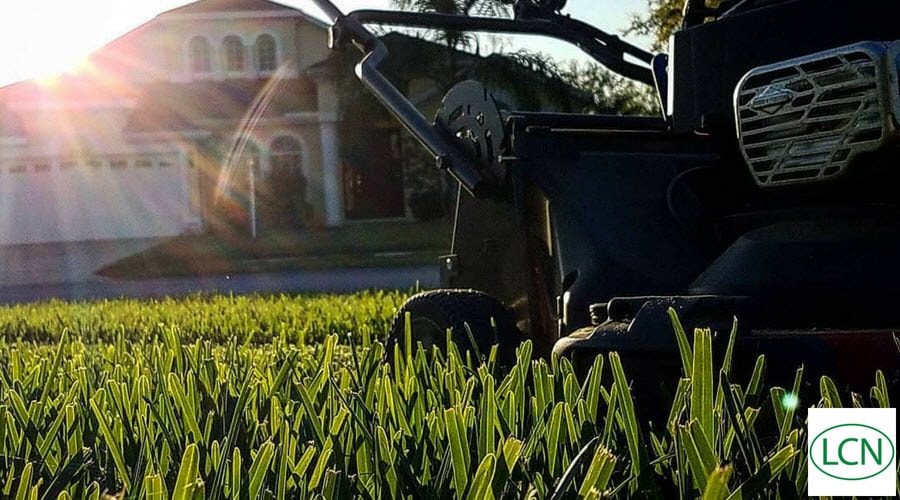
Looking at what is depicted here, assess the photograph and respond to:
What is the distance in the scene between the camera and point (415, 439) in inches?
74.4

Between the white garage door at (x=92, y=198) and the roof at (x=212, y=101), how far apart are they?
1.31 meters

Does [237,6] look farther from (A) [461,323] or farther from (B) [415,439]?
(B) [415,439]

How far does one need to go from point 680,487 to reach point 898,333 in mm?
908

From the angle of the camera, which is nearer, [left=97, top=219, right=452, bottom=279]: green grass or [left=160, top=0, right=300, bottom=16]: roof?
[left=97, top=219, right=452, bottom=279]: green grass

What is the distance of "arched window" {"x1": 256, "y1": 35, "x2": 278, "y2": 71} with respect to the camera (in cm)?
3762

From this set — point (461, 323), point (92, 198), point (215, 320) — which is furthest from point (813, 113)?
point (92, 198)

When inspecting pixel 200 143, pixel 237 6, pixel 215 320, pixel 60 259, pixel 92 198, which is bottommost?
pixel 60 259

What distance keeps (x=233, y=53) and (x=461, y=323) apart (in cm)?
3544

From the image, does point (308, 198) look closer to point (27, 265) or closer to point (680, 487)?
point (27, 265)

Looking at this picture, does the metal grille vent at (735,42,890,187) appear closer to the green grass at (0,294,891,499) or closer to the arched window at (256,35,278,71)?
the green grass at (0,294,891,499)

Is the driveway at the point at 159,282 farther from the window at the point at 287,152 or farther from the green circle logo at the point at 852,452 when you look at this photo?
the green circle logo at the point at 852,452

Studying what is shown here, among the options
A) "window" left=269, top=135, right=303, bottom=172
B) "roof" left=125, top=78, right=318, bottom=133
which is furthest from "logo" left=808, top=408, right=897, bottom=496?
"window" left=269, top=135, right=303, bottom=172

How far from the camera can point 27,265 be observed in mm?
29969

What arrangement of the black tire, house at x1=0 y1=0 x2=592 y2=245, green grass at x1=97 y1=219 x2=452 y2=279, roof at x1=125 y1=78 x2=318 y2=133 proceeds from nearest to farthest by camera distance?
1. the black tire
2. green grass at x1=97 y1=219 x2=452 y2=279
3. house at x1=0 y1=0 x2=592 y2=245
4. roof at x1=125 y1=78 x2=318 y2=133
